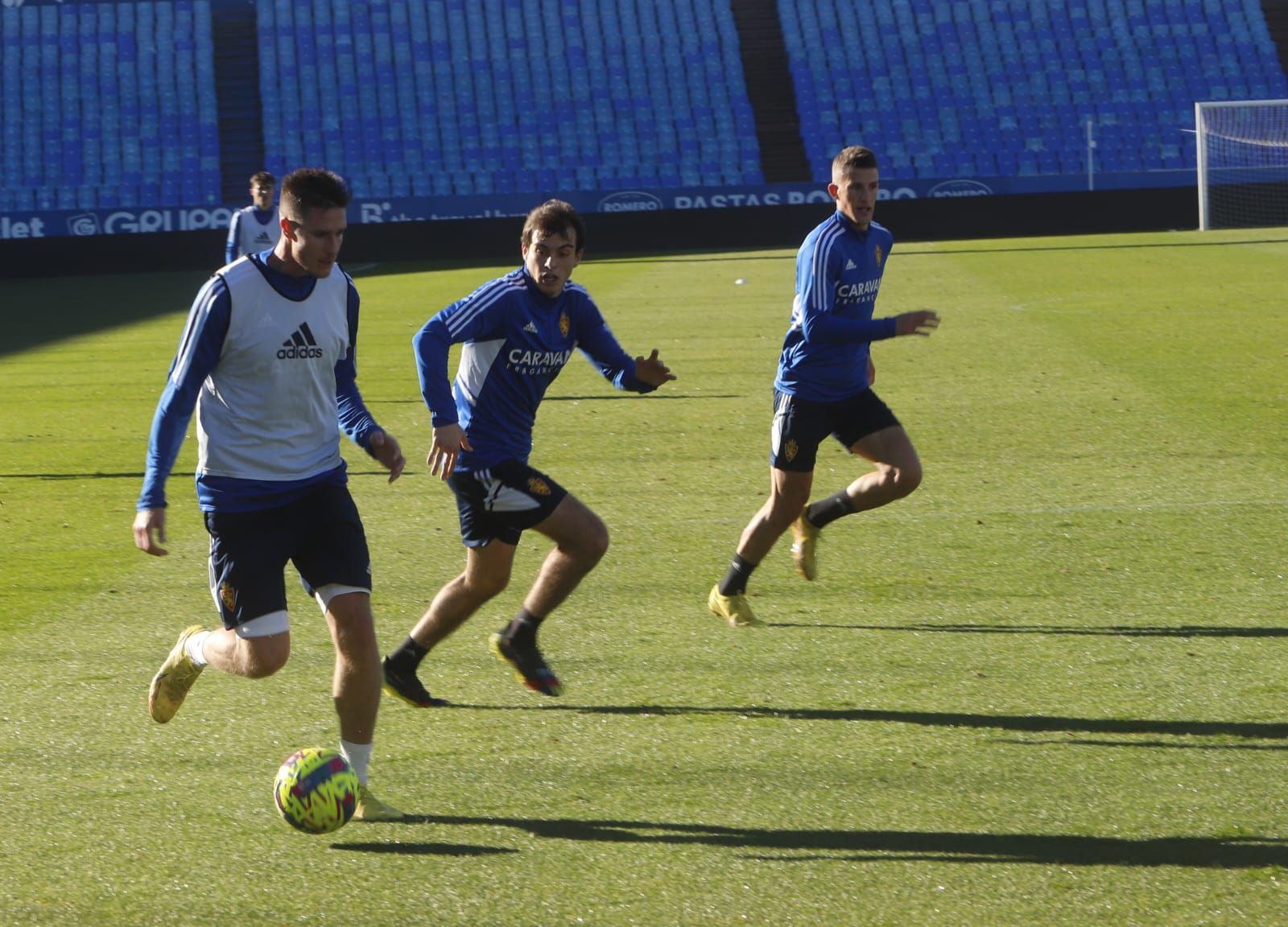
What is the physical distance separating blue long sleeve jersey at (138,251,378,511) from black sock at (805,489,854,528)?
2980 millimetres

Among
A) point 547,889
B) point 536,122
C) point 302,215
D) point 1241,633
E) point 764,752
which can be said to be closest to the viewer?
point 547,889

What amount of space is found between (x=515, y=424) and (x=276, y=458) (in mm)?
1193

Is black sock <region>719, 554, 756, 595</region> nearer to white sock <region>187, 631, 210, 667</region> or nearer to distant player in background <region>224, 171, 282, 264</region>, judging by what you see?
white sock <region>187, 631, 210, 667</region>

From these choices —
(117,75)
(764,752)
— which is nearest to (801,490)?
(764,752)

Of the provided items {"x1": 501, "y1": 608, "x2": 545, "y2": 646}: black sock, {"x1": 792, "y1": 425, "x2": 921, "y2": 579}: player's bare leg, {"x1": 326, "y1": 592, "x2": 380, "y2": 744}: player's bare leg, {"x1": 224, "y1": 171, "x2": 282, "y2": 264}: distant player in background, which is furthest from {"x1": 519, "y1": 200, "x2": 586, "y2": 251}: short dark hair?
{"x1": 224, "y1": 171, "x2": 282, "y2": 264}: distant player in background

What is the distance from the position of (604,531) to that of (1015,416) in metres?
7.20

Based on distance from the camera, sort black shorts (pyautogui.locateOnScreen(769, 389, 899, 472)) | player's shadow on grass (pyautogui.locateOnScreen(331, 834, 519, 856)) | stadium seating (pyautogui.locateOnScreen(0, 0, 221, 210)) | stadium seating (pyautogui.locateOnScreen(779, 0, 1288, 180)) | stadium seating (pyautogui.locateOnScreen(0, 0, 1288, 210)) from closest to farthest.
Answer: player's shadow on grass (pyautogui.locateOnScreen(331, 834, 519, 856)) < black shorts (pyautogui.locateOnScreen(769, 389, 899, 472)) < stadium seating (pyautogui.locateOnScreen(0, 0, 221, 210)) < stadium seating (pyautogui.locateOnScreen(0, 0, 1288, 210)) < stadium seating (pyautogui.locateOnScreen(779, 0, 1288, 180))

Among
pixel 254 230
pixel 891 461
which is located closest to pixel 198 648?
pixel 891 461

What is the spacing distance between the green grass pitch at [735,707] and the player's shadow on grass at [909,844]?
0.01m

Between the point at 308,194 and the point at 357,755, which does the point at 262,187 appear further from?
the point at 357,755

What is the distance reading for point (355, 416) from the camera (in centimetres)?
501

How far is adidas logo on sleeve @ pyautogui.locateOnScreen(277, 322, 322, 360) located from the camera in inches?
184

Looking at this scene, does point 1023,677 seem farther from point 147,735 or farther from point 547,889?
point 147,735

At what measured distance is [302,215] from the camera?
452 centimetres
